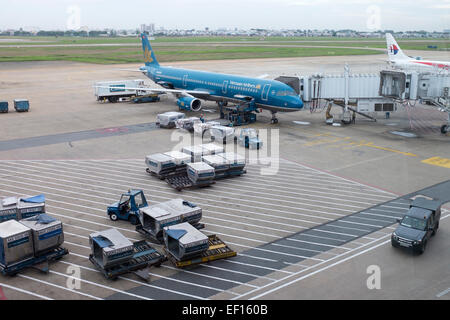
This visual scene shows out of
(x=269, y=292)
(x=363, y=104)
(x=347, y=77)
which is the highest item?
(x=347, y=77)

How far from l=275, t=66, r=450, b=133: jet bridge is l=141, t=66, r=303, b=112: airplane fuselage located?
8.07ft

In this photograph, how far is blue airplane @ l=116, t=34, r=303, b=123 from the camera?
42.1 meters

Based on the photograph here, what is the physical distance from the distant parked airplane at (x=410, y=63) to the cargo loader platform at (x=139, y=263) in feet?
177

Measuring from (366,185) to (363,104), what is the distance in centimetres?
1850

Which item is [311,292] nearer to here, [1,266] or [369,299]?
[369,299]

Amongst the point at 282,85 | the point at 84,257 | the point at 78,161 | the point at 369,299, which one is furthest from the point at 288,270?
the point at 282,85

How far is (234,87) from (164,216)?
1118 inches

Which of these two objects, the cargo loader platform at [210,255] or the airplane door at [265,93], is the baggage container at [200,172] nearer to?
the cargo loader platform at [210,255]

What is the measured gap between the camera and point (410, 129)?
41.7m

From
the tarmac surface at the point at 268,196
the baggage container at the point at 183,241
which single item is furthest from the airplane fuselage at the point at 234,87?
the baggage container at the point at 183,241

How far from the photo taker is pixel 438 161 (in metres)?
31.5

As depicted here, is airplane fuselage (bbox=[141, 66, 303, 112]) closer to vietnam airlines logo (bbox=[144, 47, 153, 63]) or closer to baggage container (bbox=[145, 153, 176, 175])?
vietnam airlines logo (bbox=[144, 47, 153, 63])

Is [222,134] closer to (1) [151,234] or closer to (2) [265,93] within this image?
(2) [265,93]

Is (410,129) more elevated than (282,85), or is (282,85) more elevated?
(282,85)
